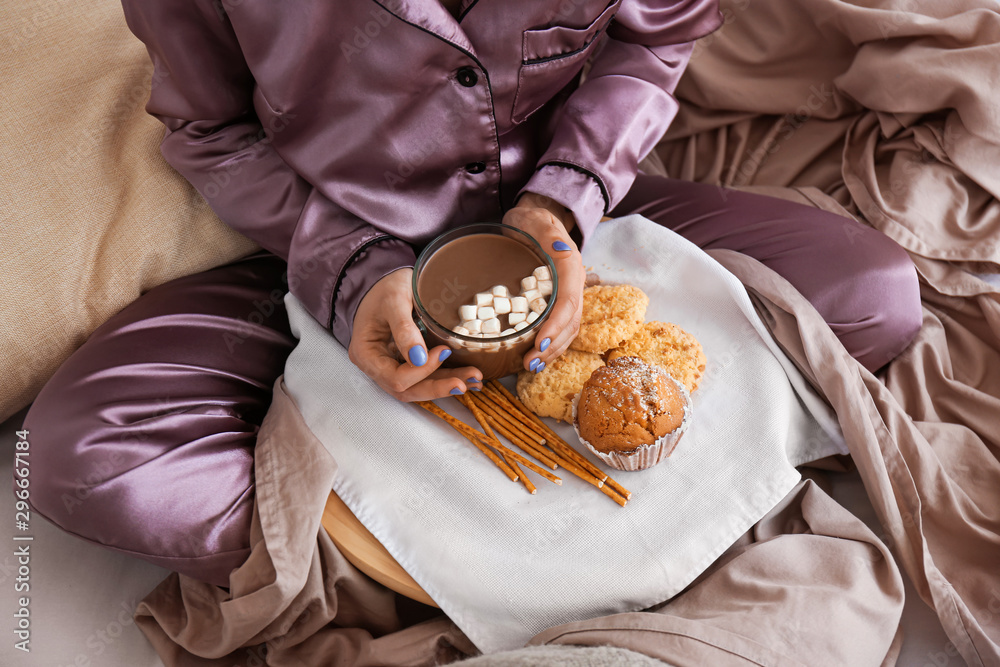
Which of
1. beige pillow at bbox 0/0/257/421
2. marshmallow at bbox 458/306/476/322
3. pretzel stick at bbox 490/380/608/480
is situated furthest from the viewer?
beige pillow at bbox 0/0/257/421

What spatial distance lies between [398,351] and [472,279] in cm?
18

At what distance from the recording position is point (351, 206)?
1.10 meters

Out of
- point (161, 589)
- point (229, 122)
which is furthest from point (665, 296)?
point (161, 589)

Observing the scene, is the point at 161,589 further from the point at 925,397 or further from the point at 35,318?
the point at 925,397

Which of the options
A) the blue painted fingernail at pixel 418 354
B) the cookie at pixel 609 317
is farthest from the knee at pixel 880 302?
the blue painted fingernail at pixel 418 354

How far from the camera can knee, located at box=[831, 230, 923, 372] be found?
1.20m

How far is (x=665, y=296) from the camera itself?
116cm

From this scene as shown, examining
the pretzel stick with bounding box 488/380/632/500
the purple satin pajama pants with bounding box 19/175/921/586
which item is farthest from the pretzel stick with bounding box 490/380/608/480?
the purple satin pajama pants with bounding box 19/175/921/586

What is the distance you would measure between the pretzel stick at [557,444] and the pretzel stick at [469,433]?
0.07 m

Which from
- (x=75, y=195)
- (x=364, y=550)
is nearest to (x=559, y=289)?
(x=364, y=550)

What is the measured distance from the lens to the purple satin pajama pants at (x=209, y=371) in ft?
3.41

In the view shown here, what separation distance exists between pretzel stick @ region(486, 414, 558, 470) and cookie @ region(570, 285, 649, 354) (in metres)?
0.17

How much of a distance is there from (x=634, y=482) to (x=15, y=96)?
1.20 m

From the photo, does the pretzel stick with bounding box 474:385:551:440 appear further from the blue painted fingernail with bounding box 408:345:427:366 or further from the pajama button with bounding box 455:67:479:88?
the pajama button with bounding box 455:67:479:88
